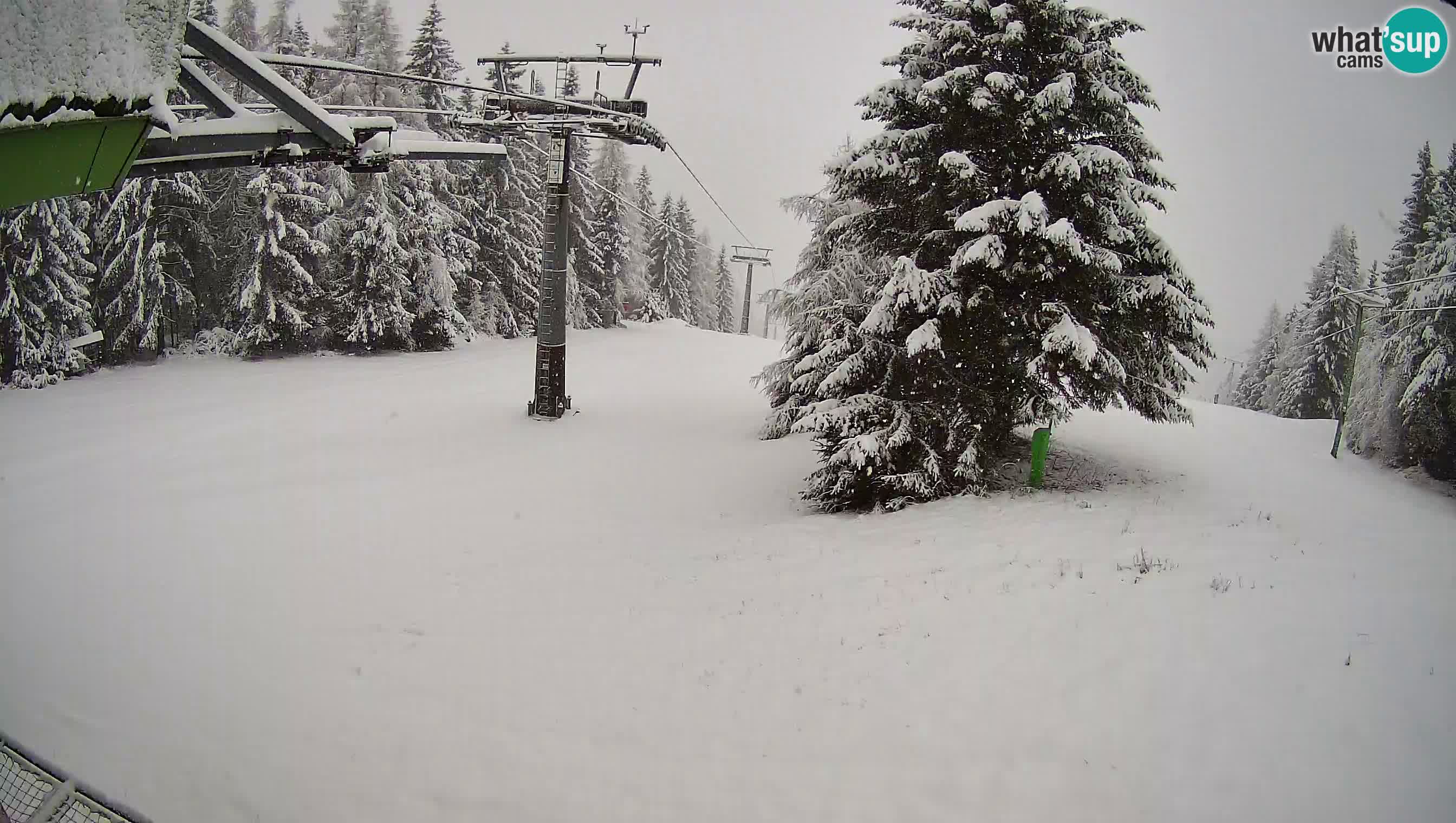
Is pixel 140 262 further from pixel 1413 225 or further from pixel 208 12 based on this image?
pixel 1413 225

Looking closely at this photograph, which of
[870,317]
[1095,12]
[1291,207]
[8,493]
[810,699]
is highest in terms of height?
[1291,207]

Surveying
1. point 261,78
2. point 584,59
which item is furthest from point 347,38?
point 261,78

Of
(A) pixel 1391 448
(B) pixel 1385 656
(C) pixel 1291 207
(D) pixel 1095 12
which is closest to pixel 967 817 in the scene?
(B) pixel 1385 656

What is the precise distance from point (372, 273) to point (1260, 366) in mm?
53612

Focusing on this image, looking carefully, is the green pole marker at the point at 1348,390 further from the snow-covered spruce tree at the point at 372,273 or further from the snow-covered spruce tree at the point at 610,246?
the snow-covered spruce tree at the point at 610,246

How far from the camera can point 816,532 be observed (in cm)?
1054

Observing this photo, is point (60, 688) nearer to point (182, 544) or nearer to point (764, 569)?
point (182, 544)

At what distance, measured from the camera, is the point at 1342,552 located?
8.19 meters

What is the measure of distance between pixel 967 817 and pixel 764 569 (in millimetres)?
4752

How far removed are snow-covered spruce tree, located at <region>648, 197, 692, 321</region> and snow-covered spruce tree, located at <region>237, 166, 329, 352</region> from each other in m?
29.2

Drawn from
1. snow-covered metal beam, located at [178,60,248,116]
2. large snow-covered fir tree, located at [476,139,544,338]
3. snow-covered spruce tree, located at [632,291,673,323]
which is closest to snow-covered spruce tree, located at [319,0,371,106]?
large snow-covered fir tree, located at [476,139,544,338]

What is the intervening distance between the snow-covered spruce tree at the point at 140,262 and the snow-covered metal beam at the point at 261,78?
2691cm

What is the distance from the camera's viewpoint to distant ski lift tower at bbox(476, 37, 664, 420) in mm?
18609

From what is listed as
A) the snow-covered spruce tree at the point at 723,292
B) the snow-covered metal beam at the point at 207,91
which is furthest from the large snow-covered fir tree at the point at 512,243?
the snow-covered spruce tree at the point at 723,292
